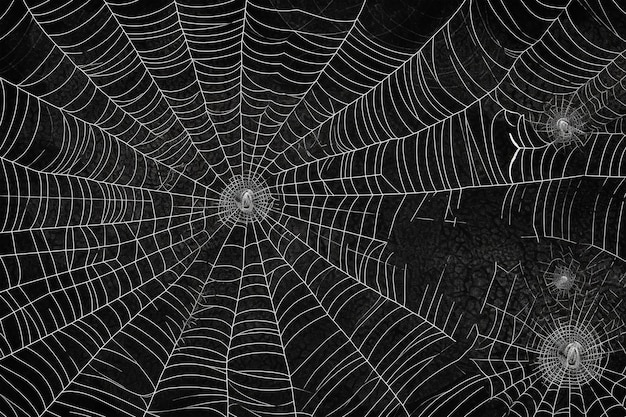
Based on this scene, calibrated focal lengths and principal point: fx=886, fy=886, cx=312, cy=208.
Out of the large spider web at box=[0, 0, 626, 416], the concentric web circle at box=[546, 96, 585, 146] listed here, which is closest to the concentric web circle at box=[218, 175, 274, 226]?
the large spider web at box=[0, 0, 626, 416]

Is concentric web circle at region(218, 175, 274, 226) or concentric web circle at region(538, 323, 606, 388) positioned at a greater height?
concentric web circle at region(218, 175, 274, 226)

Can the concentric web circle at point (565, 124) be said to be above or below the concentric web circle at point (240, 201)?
above

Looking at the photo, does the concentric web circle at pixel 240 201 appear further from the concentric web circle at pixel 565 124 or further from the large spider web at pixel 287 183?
the concentric web circle at pixel 565 124

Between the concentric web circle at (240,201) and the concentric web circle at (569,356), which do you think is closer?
the concentric web circle at (569,356)

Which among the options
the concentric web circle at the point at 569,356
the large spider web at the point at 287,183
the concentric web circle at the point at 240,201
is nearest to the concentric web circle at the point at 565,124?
the large spider web at the point at 287,183

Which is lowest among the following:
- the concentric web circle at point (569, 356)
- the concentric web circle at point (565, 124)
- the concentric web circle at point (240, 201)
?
the concentric web circle at point (569, 356)

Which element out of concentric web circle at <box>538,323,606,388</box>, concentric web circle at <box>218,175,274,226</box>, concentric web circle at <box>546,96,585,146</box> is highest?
concentric web circle at <box>546,96,585,146</box>

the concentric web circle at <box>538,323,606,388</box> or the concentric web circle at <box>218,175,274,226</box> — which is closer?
the concentric web circle at <box>538,323,606,388</box>

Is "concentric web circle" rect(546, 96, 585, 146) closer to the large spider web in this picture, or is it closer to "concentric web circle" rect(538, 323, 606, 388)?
the large spider web

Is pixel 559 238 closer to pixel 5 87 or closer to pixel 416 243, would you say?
pixel 416 243
